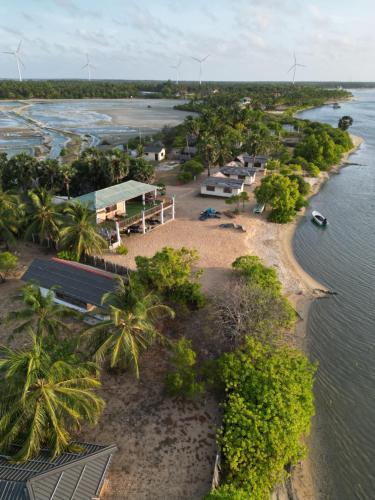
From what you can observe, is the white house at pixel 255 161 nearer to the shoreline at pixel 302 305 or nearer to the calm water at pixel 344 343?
the shoreline at pixel 302 305

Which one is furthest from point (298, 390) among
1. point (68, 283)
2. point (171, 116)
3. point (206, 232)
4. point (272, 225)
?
point (171, 116)

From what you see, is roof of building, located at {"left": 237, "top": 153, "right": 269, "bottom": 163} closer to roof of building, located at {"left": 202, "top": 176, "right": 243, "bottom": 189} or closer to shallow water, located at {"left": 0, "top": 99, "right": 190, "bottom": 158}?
roof of building, located at {"left": 202, "top": 176, "right": 243, "bottom": 189}

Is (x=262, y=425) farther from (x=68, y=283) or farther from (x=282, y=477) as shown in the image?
(x=68, y=283)

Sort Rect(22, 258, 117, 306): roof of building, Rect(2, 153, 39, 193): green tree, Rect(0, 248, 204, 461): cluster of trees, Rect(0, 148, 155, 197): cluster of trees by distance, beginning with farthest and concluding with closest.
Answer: Rect(0, 148, 155, 197): cluster of trees
Rect(2, 153, 39, 193): green tree
Rect(22, 258, 117, 306): roof of building
Rect(0, 248, 204, 461): cluster of trees

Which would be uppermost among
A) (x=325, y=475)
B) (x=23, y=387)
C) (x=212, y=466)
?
(x=23, y=387)

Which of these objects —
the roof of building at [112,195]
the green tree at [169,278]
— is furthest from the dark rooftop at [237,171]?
the green tree at [169,278]

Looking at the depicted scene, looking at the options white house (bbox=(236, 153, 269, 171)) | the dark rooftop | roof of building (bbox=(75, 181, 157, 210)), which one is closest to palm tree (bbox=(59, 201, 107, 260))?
roof of building (bbox=(75, 181, 157, 210))
